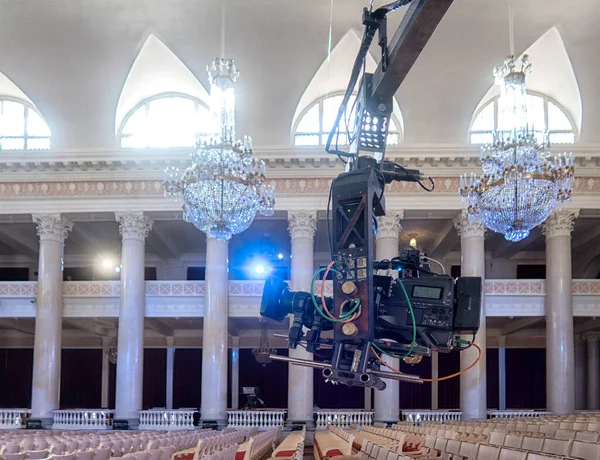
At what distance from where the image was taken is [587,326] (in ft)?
77.6

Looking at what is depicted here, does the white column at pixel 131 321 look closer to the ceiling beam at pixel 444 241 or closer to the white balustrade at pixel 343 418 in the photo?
the white balustrade at pixel 343 418

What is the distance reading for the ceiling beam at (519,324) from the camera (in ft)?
70.7

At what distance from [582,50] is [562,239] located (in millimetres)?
4923

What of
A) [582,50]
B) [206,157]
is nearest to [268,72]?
[206,157]

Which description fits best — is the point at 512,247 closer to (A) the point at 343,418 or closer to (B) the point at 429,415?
(B) the point at 429,415

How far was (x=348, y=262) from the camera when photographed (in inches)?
151

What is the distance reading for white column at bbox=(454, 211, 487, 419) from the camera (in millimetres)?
18772

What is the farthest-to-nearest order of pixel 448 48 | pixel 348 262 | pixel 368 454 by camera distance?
pixel 448 48
pixel 368 454
pixel 348 262

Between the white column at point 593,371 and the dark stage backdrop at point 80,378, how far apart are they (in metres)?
17.3

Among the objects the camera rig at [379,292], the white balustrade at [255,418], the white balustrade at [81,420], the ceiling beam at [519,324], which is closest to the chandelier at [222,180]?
the white balustrade at [255,418]

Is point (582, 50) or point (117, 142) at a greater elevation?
point (582, 50)

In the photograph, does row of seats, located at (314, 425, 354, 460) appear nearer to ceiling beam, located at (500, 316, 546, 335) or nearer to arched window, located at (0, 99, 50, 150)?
ceiling beam, located at (500, 316, 546, 335)

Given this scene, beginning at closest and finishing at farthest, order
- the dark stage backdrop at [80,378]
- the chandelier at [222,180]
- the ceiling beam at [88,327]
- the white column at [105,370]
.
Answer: the chandelier at [222,180], the ceiling beam at [88,327], the white column at [105,370], the dark stage backdrop at [80,378]

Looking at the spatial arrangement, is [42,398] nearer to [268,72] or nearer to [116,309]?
[116,309]
